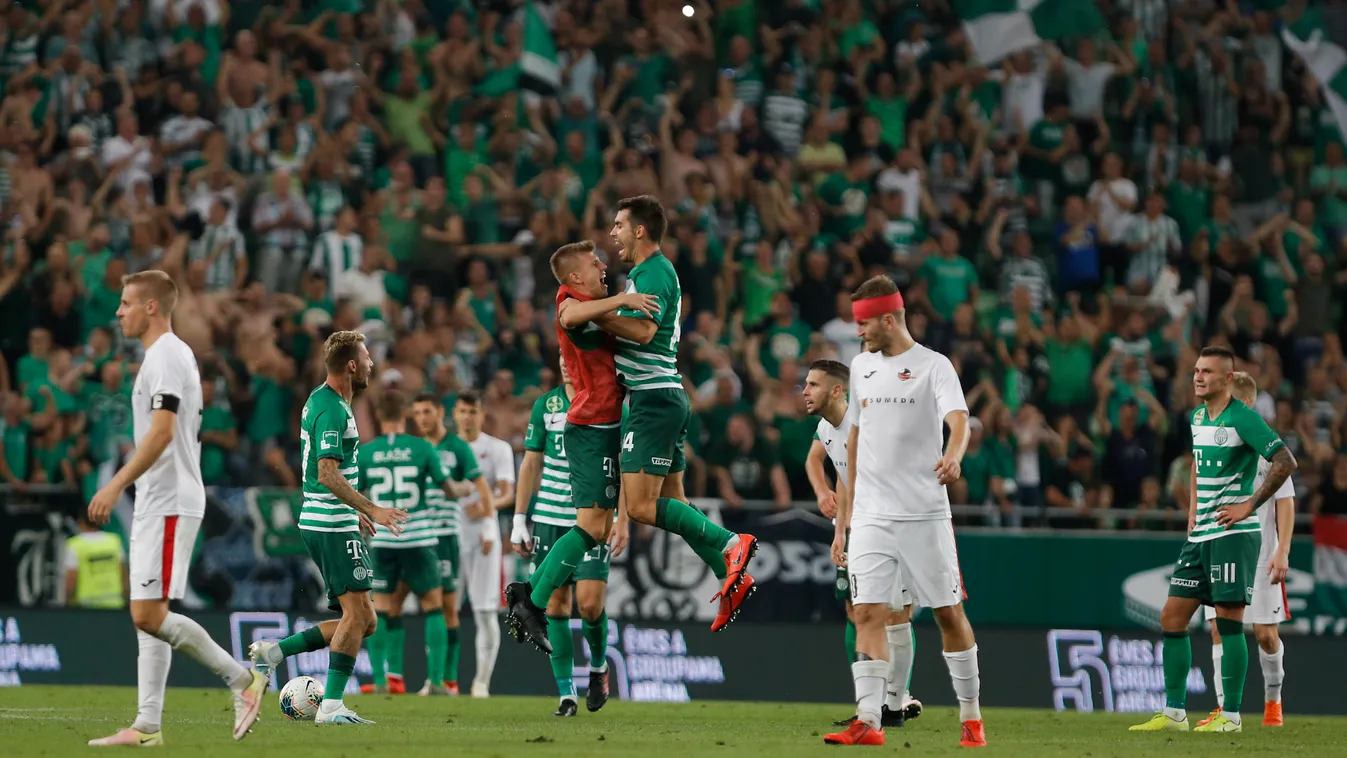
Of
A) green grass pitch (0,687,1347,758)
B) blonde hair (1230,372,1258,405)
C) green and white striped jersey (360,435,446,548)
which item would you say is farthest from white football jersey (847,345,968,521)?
green and white striped jersey (360,435,446,548)

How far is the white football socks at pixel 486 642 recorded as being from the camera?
16.8m

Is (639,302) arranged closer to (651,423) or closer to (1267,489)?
(651,423)

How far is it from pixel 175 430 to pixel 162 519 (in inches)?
18.8

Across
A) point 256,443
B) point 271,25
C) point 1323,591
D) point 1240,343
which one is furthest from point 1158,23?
point 256,443

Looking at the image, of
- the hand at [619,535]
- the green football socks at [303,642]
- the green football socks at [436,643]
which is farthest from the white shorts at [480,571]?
the green football socks at [303,642]

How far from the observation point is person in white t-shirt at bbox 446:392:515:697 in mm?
16875

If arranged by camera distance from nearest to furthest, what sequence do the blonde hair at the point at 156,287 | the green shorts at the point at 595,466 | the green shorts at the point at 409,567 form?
the blonde hair at the point at 156,287
the green shorts at the point at 595,466
the green shorts at the point at 409,567

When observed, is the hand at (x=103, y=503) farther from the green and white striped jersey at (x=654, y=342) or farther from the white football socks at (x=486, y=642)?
the white football socks at (x=486, y=642)

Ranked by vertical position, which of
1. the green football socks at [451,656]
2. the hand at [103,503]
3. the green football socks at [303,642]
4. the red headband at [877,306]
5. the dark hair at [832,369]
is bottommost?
the green football socks at [451,656]

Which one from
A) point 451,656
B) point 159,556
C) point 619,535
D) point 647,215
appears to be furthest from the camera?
point 451,656

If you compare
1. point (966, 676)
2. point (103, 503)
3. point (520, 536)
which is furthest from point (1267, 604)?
point (103, 503)

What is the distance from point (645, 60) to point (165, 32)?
664 centimetres

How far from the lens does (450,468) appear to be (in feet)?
54.1

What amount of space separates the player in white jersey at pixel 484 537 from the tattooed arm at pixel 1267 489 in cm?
708
